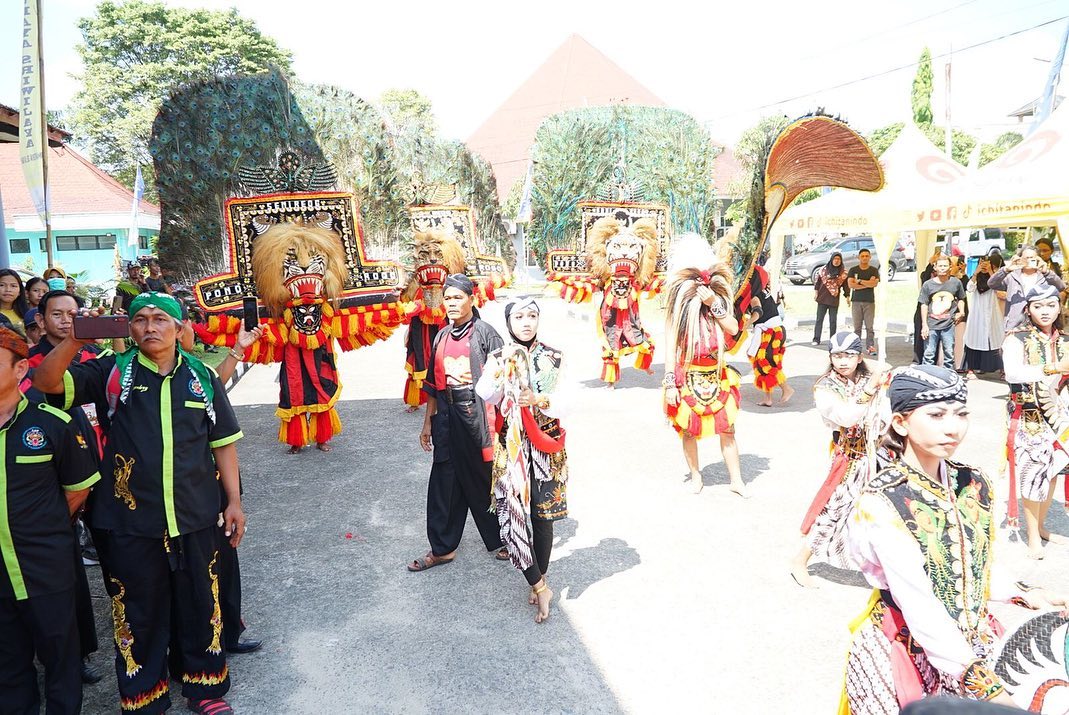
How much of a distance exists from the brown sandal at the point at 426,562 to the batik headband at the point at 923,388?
2979 millimetres

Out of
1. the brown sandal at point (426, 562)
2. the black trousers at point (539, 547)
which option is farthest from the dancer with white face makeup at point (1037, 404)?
the brown sandal at point (426, 562)

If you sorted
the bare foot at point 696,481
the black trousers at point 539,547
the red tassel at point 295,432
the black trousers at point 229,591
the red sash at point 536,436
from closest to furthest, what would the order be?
the black trousers at point 229,591 → the red sash at point 536,436 → the black trousers at point 539,547 → the bare foot at point 696,481 → the red tassel at point 295,432

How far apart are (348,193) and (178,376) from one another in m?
3.85

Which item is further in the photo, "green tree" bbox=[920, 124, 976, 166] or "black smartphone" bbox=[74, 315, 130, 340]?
"green tree" bbox=[920, 124, 976, 166]

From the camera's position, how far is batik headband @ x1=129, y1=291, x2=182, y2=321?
106 inches

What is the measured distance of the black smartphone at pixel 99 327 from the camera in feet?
8.25

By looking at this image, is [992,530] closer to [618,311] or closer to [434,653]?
[434,653]

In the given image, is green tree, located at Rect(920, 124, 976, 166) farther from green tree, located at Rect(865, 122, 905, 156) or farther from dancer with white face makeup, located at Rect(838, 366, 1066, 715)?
dancer with white face makeup, located at Rect(838, 366, 1066, 715)

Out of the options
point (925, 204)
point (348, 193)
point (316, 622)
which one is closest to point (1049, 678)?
point (316, 622)

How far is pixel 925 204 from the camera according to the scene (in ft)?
28.6

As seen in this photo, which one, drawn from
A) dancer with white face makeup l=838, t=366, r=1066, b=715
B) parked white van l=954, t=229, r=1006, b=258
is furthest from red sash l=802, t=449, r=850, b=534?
parked white van l=954, t=229, r=1006, b=258

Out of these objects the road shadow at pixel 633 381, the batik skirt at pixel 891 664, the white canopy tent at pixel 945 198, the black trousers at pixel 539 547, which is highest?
the white canopy tent at pixel 945 198

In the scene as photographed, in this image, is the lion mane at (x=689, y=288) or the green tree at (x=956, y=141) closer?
the lion mane at (x=689, y=288)

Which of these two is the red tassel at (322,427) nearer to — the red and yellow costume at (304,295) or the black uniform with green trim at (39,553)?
the red and yellow costume at (304,295)
